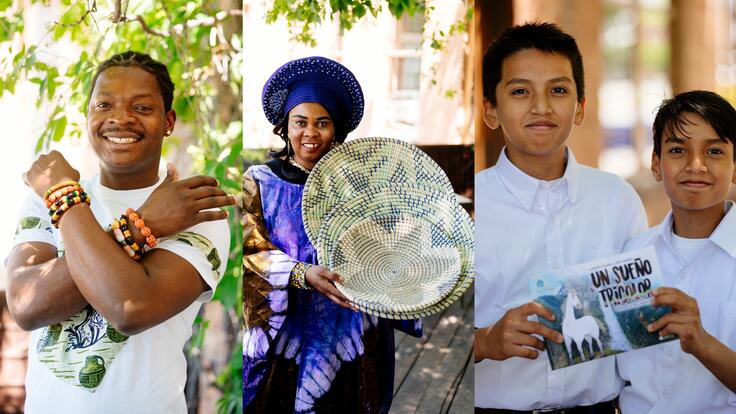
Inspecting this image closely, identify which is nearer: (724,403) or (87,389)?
(87,389)

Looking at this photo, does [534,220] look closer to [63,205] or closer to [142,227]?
[142,227]

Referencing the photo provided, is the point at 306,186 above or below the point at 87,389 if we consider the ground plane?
above


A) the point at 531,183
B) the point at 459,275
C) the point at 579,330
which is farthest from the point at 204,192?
the point at 579,330

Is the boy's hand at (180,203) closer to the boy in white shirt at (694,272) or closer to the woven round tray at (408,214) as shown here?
the woven round tray at (408,214)

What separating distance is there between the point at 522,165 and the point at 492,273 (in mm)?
457

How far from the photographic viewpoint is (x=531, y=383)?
11.4 feet

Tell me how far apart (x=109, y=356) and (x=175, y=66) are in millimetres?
1288

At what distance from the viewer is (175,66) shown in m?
3.76

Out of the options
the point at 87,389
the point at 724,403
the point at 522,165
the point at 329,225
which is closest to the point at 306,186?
the point at 329,225

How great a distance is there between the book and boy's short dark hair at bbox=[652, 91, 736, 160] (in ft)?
1.68

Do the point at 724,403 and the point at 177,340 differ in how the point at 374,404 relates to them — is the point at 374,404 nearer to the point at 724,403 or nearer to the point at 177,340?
the point at 177,340

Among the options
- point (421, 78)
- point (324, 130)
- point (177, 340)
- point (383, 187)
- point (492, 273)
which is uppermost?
point (421, 78)

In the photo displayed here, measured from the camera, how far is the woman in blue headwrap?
3422mm

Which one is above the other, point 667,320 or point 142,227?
point 142,227
